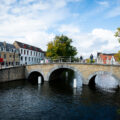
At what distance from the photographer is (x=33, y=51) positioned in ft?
198

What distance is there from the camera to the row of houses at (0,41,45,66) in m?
45.9

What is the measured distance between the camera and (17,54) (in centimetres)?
5131

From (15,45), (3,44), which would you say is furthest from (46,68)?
(15,45)

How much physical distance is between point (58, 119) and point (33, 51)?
52122 mm

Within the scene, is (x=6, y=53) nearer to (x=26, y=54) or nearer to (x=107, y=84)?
(x=26, y=54)

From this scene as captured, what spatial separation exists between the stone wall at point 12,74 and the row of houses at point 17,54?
32.8 feet

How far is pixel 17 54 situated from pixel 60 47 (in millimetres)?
18716

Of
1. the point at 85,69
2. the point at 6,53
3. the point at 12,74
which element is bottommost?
the point at 12,74

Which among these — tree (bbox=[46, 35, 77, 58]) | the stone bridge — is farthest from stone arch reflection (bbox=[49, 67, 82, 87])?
tree (bbox=[46, 35, 77, 58])

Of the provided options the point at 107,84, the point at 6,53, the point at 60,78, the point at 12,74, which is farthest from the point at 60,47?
the point at 107,84

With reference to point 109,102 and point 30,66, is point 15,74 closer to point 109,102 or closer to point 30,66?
point 30,66

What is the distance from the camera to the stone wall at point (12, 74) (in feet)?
88.8

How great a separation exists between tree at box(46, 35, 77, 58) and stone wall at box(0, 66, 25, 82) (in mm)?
14371

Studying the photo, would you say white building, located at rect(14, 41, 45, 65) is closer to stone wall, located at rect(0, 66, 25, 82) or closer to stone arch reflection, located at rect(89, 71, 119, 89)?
stone wall, located at rect(0, 66, 25, 82)
